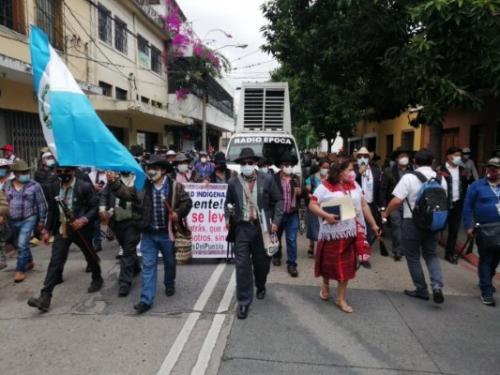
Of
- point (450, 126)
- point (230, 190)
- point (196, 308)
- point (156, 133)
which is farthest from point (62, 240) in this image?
point (156, 133)

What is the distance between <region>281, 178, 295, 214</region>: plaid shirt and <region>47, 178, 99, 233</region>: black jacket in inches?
107

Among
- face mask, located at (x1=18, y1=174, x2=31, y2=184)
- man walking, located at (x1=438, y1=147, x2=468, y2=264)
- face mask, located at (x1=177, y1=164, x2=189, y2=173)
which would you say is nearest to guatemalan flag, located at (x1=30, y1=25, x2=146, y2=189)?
face mask, located at (x1=18, y1=174, x2=31, y2=184)

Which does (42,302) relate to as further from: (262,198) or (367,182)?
(367,182)

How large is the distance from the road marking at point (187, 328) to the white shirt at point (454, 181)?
404 cm

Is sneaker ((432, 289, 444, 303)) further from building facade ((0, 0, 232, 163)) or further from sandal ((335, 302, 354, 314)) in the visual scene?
building facade ((0, 0, 232, 163))

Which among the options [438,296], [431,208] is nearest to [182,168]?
[431,208]

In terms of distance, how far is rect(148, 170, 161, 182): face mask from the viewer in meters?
4.82

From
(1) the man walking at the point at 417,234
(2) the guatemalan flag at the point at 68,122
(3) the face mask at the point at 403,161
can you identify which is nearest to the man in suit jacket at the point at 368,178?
(3) the face mask at the point at 403,161

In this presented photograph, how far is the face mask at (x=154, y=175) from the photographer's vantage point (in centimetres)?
482

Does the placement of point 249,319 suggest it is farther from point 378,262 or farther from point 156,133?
point 156,133

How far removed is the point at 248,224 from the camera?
472 cm

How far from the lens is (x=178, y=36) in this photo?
941 inches

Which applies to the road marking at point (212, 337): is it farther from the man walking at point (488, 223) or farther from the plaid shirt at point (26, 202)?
the man walking at point (488, 223)

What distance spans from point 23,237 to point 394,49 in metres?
7.11
